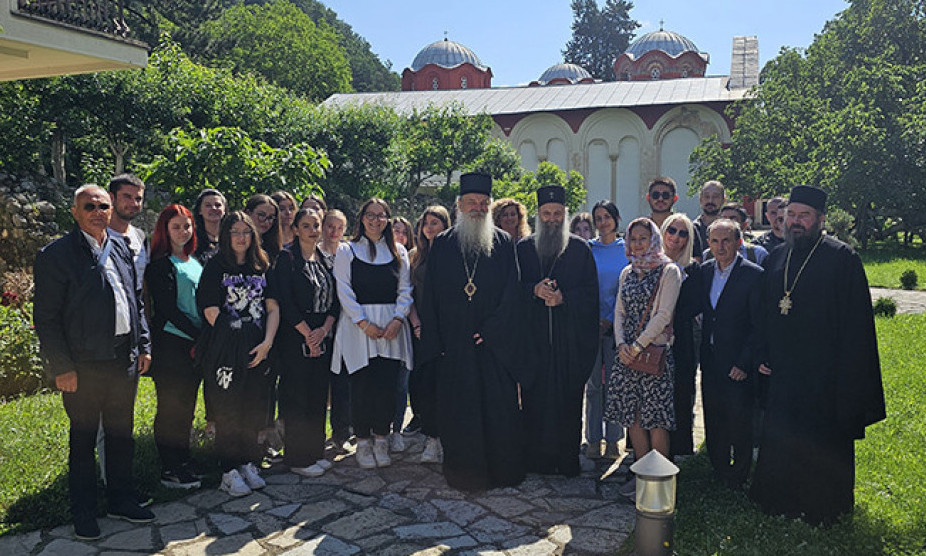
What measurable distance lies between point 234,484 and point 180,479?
0.45 metres

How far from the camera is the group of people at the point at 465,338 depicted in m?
4.56

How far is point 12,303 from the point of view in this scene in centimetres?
961

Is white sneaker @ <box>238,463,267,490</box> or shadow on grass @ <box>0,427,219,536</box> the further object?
white sneaker @ <box>238,463,267,490</box>

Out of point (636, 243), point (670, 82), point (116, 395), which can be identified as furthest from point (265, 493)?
point (670, 82)

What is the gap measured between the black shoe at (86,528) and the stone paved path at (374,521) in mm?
62

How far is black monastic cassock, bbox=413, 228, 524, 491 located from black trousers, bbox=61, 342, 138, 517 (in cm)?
213

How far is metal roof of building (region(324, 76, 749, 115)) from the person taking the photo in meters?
35.9

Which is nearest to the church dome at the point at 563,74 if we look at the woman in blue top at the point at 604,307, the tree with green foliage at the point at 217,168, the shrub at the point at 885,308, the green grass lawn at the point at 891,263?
the green grass lawn at the point at 891,263

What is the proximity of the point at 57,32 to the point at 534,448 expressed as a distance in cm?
952

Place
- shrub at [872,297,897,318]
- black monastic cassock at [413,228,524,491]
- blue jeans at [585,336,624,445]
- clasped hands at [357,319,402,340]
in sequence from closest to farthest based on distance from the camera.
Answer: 1. black monastic cassock at [413,228,524,491]
2. clasped hands at [357,319,402,340]
3. blue jeans at [585,336,624,445]
4. shrub at [872,297,897,318]

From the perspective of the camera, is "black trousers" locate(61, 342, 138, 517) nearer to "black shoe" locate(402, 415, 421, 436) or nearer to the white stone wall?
"black shoe" locate(402, 415, 421, 436)

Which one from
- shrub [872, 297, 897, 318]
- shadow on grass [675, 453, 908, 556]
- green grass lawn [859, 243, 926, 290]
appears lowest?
shadow on grass [675, 453, 908, 556]

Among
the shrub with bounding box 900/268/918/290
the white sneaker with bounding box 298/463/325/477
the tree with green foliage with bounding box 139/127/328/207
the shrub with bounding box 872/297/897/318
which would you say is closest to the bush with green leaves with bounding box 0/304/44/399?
the tree with green foliage with bounding box 139/127/328/207

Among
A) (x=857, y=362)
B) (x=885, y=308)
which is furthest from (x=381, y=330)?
(x=885, y=308)
